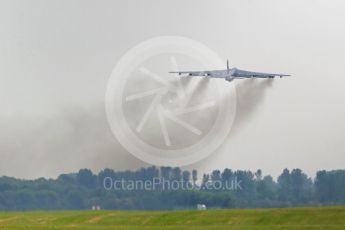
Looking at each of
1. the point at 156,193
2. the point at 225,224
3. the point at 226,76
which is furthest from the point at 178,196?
the point at 225,224

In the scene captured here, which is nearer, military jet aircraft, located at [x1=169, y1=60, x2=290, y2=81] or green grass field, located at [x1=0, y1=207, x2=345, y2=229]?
green grass field, located at [x1=0, y1=207, x2=345, y2=229]

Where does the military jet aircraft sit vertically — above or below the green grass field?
above

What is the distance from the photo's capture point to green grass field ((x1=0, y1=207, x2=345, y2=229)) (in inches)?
3738

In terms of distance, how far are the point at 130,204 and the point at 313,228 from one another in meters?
96.9

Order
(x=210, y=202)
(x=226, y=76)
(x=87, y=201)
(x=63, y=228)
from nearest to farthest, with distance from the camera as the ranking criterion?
(x=63, y=228) → (x=226, y=76) → (x=210, y=202) → (x=87, y=201)

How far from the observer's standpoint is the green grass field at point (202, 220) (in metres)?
94.9

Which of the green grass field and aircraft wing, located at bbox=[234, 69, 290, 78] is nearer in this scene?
the green grass field

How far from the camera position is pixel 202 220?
334 feet

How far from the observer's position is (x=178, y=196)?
182375mm

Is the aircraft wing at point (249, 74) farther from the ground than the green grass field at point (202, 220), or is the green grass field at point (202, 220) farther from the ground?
the aircraft wing at point (249, 74)

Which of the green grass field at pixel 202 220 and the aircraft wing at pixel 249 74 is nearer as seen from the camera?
the green grass field at pixel 202 220

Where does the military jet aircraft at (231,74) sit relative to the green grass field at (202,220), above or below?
above

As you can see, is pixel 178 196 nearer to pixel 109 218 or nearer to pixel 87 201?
pixel 87 201

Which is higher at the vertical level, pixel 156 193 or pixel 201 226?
pixel 156 193
